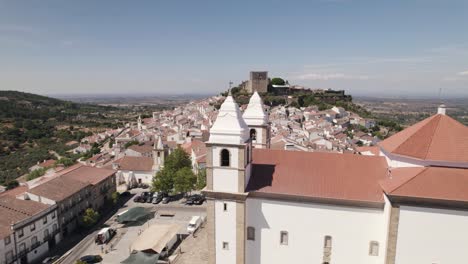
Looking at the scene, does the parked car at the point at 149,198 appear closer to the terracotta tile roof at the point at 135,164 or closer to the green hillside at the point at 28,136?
the terracotta tile roof at the point at 135,164

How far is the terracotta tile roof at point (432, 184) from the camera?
17516 millimetres

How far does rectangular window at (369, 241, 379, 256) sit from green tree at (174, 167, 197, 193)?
96.5ft

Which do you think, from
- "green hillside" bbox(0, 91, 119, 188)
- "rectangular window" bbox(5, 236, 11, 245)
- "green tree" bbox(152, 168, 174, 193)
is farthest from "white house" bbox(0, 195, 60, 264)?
"green hillside" bbox(0, 91, 119, 188)

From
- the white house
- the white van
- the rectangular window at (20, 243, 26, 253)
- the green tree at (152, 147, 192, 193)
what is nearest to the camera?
the white house

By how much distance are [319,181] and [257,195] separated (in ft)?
14.9

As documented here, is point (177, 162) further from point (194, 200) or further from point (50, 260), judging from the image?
point (50, 260)

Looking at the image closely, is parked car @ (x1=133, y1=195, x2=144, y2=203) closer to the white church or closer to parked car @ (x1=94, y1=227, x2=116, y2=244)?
parked car @ (x1=94, y1=227, x2=116, y2=244)

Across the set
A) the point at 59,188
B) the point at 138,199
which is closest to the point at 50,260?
the point at 59,188

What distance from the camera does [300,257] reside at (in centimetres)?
2138

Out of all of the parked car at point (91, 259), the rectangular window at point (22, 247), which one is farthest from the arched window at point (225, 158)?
the rectangular window at point (22, 247)

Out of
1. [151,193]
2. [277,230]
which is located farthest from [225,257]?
[151,193]

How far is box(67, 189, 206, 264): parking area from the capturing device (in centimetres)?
3288

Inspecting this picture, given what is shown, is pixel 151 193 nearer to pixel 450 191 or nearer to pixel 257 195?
pixel 257 195

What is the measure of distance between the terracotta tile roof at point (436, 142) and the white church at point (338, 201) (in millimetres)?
56
